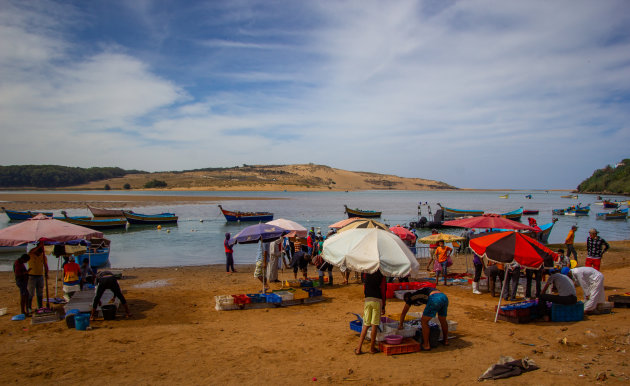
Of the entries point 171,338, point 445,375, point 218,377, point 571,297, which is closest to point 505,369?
point 445,375

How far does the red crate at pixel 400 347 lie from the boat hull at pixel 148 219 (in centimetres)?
3725

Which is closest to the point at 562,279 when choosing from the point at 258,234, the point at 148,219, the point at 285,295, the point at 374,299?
the point at 374,299

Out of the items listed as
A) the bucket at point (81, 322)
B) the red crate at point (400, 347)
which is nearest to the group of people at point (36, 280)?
the bucket at point (81, 322)

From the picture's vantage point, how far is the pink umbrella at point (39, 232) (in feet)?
27.3

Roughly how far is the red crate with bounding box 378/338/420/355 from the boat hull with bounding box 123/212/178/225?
37.2 m

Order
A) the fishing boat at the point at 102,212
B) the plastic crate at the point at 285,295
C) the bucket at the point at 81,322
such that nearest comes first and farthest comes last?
the bucket at the point at 81,322
the plastic crate at the point at 285,295
the fishing boat at the point at 102,212

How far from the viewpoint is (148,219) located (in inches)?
1563

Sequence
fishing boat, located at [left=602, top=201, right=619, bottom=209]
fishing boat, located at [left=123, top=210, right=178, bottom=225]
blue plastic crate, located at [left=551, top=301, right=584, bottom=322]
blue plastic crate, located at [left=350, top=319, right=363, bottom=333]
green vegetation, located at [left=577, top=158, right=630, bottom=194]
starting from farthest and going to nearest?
1. green vegetation, located at [left=577, top=158, right=630, bottom=194]
2. fishing boat, located at [left=602, top=201, right=619, bottom=209]
3. fishing boat, located at [left=123, top=210, right=178, bottom=225]
4. blue plastic crate, located at [left=551, top=301, right=584, bottom=322]
5. blue plastic crate, located at [left=350, top=319, right=363, bottom=333]

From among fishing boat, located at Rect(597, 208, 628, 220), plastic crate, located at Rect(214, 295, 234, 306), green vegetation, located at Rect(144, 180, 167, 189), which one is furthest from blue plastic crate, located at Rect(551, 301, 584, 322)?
green vegetation, located at Rect(144, 180, 167, 189)

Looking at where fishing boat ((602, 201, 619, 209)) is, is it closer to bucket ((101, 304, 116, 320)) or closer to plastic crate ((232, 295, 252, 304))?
plastic crate ((232, 295, 252, 304))

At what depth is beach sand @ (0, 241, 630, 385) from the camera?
5.72m

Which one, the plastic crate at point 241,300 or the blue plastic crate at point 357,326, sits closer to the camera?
the blue plastic crate at point 357,326

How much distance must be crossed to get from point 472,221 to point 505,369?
778 cm

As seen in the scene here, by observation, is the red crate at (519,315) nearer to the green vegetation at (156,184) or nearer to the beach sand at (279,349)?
the beach sand at (279,349)
